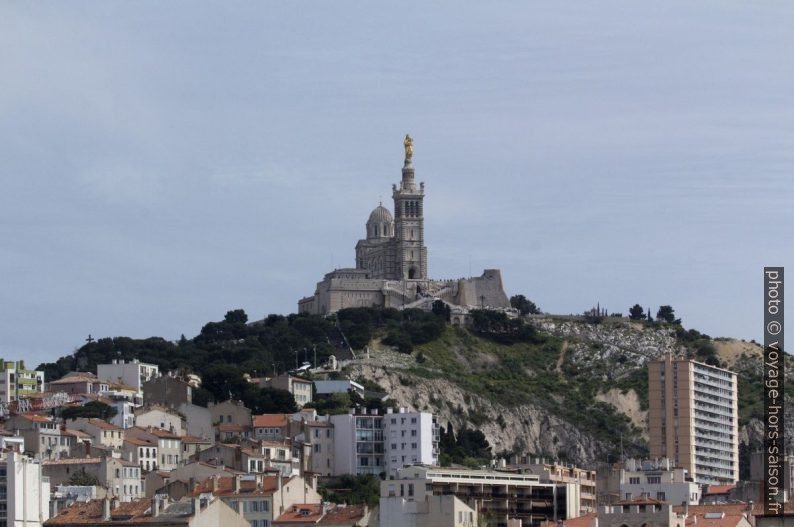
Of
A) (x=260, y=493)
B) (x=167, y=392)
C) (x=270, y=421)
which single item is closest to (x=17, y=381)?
(x=167, y=392)

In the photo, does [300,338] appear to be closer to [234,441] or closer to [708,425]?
[708,425]

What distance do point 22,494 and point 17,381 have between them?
58538 mm

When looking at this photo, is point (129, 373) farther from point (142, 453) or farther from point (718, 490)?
point (718, 490)

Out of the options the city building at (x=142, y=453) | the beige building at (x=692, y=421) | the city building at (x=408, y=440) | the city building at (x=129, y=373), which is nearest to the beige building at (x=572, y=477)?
the city building at (x=408, y=440)

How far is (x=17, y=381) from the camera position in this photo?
173 metres

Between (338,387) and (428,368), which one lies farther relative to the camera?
(428,368)

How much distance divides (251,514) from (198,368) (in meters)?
70.9

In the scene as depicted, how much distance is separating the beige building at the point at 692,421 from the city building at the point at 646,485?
29.8m

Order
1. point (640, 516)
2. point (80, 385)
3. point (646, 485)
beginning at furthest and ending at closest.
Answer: point (80, 385)
point (646, 485)
point (640, 516)

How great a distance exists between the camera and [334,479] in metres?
142

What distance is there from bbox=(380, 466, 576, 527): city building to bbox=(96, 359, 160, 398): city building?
4897 centimetres

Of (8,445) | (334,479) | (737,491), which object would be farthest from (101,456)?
(737,491)

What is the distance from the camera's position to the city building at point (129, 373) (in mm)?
171125

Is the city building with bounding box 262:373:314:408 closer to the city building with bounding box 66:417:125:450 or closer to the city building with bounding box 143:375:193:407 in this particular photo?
the city building with bounding box 143:375:193:407
